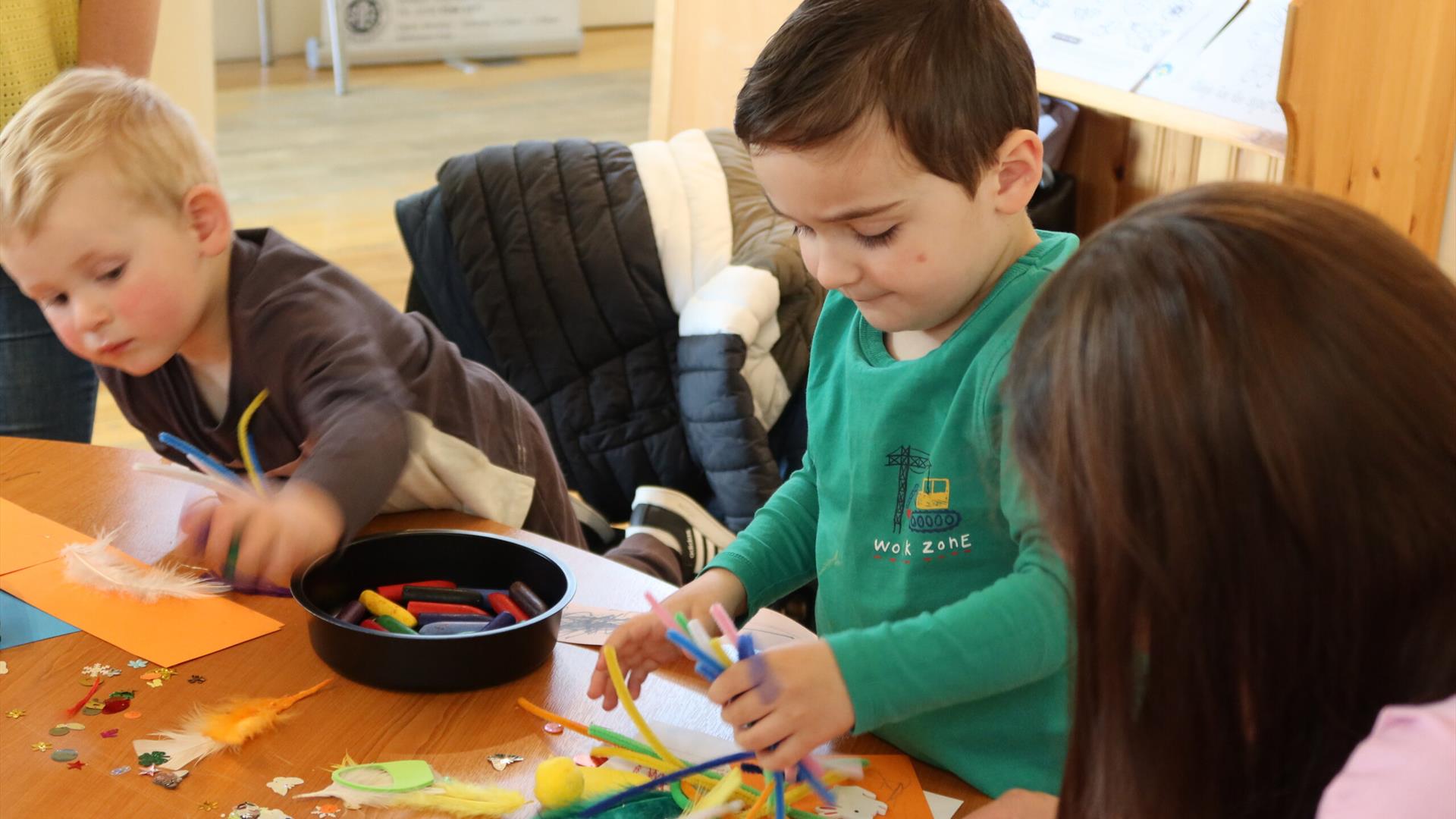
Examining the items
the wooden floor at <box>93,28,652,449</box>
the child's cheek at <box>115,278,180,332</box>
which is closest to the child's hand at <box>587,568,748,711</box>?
the child's cheek at <box>115,278,180,332</box>

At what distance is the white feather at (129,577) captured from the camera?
1.13 m

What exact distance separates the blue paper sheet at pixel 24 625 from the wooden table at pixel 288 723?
11 millimetres

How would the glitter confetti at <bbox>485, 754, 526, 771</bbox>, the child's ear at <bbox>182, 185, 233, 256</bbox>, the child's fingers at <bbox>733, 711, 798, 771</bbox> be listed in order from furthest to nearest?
the child's ear at <bbox>182, 185, 233, 256</bbox>, the glitter confetti at <bbox>485, 754, 526, 771</bbox>, the child's fingers at <bbox>733, 711, 798, 771</bbox>

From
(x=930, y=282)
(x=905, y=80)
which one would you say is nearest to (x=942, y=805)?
(x=930, y=282)

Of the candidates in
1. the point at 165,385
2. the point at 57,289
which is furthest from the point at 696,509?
the point at 57,289

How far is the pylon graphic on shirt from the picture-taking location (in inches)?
38.9

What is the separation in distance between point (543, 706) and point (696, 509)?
1.19 meters

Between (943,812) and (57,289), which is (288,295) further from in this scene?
(943,812)

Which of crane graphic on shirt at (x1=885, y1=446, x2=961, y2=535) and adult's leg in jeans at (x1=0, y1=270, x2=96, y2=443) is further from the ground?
crane graphic on shirt at (x1=885, y1=446, x2=961, y2=535)

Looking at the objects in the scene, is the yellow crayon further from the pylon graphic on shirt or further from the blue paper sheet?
the pylon graphic on shirt

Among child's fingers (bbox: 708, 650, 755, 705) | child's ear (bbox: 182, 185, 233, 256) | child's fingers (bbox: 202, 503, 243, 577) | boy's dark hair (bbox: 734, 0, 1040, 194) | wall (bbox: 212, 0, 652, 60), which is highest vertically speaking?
boy's dark hair (bbox: 734, 0, 1040, 194)

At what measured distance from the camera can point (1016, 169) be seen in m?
0.98

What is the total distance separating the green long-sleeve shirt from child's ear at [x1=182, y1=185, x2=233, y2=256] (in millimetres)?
596

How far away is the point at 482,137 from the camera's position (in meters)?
5.34
